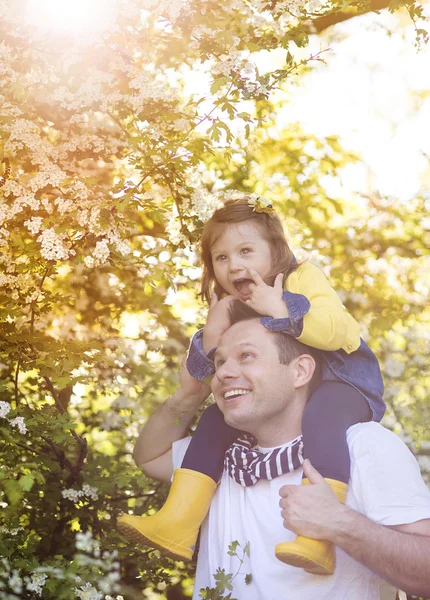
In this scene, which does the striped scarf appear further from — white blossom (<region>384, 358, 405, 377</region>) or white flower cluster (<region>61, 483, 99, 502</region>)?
white blossom (<region>384, 358, 405, 377</region>)

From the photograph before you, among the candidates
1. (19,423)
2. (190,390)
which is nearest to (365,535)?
(190,390)

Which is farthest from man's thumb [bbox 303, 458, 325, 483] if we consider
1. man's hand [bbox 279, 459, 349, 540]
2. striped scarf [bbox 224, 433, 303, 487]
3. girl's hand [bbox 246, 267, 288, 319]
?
Answer: girl's hand [bbox 246, 267, 288, 319]

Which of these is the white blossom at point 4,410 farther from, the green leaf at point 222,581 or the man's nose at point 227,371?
the green leaf at point 222,581

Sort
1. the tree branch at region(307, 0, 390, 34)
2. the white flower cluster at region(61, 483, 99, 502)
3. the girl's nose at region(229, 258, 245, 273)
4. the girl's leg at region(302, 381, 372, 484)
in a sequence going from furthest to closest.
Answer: the tree branch at region(307, 0, 390, 34)
the white flower cluster at region(61, 483, 99, 502)
the girl's nose at region(229, 258, 245, 273)
the girl's leg at region(302, 381, 372, 484)

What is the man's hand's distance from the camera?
221cm

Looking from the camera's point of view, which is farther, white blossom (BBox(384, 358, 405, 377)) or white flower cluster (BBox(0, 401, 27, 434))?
white blossom (BBox(384, 358, 405, 377))

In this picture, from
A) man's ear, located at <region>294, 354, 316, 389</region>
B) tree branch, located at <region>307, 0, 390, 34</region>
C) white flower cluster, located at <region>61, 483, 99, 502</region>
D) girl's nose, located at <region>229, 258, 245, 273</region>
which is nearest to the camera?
man's ear, located at <region>294, 354, 316, 389</region>

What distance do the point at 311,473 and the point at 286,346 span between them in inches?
18.4

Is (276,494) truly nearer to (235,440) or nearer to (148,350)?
(235,440)

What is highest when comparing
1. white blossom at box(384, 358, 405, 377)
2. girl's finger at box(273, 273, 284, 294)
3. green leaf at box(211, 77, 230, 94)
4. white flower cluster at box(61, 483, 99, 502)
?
green leaf at box(211, 77, 230, 94)

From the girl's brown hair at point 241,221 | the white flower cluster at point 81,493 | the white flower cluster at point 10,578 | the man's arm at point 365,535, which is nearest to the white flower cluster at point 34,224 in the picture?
the girl's brown hair at point 241,221

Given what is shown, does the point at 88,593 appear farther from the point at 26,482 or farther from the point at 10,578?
the point at 26,482

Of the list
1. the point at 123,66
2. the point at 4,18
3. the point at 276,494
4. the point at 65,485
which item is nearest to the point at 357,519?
the point at 276,494

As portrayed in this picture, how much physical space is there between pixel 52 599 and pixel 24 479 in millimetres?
615
